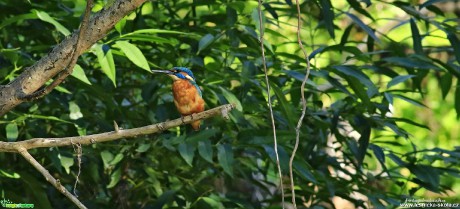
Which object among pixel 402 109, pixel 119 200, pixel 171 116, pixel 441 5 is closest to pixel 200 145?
pixel 171 116

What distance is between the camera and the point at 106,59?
312cm

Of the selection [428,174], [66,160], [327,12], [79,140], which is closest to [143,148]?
[66,160]

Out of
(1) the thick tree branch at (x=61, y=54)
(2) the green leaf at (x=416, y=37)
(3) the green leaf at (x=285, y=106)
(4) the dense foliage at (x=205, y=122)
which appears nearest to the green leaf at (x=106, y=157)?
(4) the dense foliage at (x=205, y=122)

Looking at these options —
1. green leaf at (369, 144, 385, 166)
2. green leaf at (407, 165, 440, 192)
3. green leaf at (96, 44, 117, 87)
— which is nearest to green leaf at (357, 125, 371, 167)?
green leaf at (369, 144, 385, 166)

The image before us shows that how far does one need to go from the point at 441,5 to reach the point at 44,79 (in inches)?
268

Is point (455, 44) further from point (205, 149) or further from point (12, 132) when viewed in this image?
point (12, 132)

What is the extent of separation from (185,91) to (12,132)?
0.69m

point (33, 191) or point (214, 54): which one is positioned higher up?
point (214, 54)

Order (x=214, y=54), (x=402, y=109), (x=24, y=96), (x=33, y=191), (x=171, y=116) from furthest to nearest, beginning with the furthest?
(x=402, y=109), (x=214, y=54), (x=171, y=116), (x=33, y=191), (x=24, y=96)

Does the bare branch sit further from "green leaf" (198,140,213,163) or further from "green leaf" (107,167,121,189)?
"green leaf" (107,167,121,189)

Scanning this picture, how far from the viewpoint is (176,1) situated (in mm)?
4023

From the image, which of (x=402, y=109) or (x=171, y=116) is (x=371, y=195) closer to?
(x=171, y=116)

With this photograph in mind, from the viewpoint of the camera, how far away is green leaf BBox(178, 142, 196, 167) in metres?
3.35

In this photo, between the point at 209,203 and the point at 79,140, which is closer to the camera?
the point at 79,140
